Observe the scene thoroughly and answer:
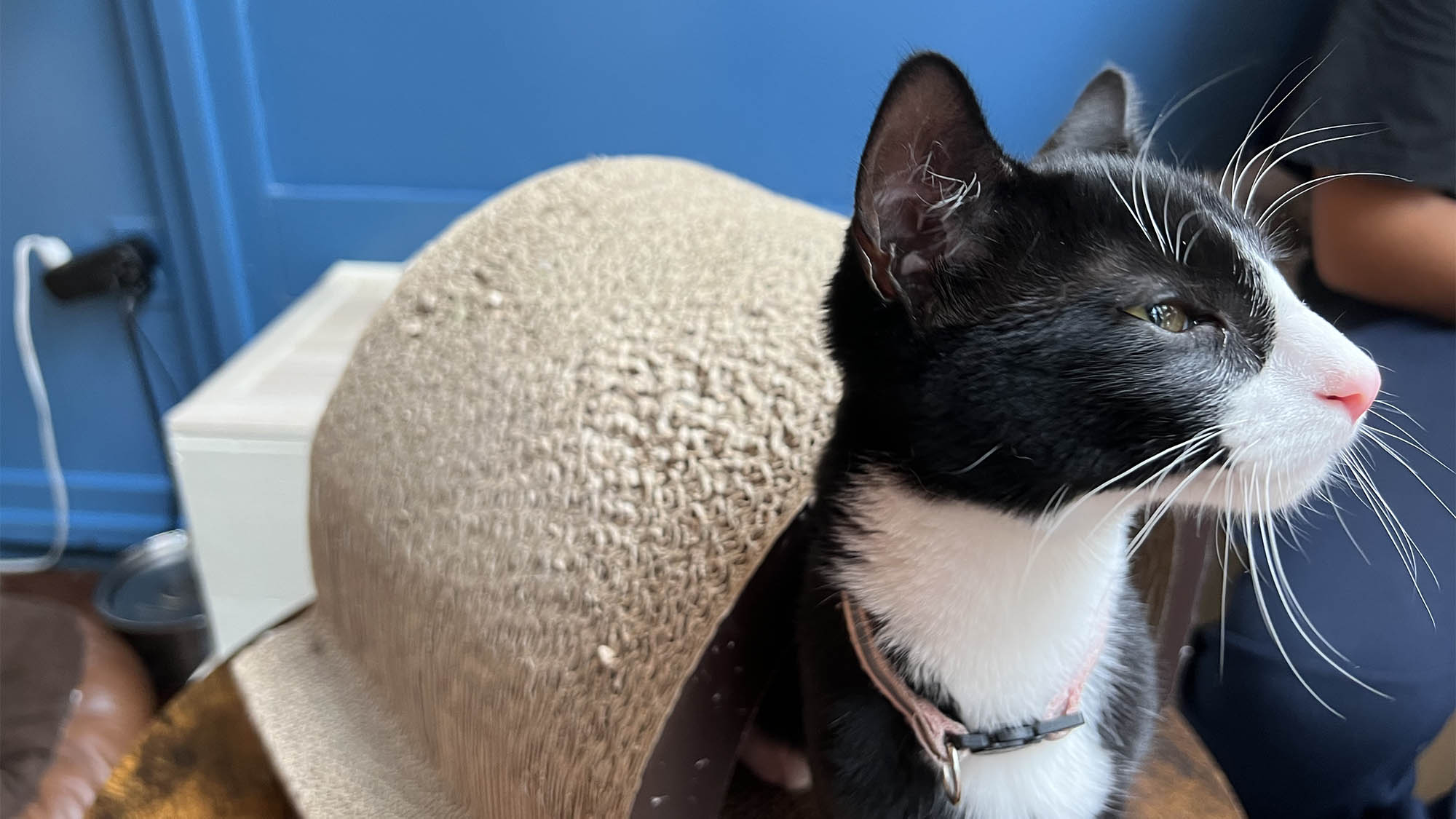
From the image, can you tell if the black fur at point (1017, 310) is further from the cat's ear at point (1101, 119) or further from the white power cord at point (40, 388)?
the white power cord at point (40, 388)

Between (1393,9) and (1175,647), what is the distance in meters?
0.50

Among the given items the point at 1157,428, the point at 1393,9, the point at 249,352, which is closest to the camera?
the point at 1157,428

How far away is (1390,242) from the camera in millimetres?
702

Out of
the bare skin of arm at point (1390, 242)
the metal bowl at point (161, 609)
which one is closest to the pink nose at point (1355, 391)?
the bare skin of arm at point (1390, 242)

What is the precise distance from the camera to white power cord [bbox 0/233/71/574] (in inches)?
49.4

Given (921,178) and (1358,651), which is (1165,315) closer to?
(921,178)

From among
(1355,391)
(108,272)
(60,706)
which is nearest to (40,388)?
(108,272)

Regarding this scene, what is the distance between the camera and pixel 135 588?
1265mm

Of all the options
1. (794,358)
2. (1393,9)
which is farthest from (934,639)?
(1393,9)

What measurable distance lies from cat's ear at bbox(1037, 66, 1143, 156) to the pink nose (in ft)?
0.58

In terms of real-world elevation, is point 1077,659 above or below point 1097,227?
below

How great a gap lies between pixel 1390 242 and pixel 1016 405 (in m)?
0.55

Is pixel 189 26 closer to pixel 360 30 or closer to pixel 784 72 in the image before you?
pixel 360 30

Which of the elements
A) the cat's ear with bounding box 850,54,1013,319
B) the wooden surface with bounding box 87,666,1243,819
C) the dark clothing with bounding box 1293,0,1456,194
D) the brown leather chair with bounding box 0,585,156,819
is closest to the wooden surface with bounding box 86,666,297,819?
the wooden surface with bounding box 87,666,1243,819
